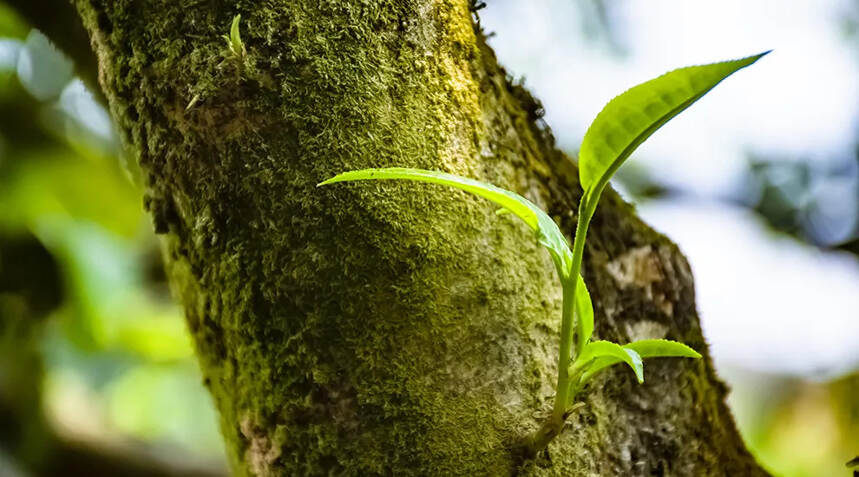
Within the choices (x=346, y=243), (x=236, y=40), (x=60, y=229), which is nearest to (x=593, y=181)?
(x=346, y=243)

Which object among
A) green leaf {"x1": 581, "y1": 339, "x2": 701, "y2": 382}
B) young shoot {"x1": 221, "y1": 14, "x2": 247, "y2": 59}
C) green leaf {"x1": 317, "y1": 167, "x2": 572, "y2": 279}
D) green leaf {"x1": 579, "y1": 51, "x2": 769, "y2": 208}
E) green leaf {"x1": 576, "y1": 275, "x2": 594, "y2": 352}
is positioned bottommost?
green leaf {"x1": 581, "y1": 339, "x2": 701, "y2": 382}

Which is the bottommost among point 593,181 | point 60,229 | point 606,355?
point 606,355

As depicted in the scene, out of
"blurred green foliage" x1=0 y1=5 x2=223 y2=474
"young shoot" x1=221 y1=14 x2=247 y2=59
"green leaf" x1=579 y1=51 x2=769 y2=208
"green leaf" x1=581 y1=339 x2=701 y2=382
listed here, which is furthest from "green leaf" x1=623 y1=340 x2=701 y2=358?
"blurred green foliage" x1=0 y1=5 x2=223 y2=474

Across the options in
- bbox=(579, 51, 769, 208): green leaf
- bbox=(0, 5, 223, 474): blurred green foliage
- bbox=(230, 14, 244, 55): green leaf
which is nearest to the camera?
bbox=(579, 51, 769, 208): green leaf

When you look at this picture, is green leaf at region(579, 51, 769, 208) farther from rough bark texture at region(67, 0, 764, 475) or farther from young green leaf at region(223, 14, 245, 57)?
young green leaf at region(223, 14, 245, 57)

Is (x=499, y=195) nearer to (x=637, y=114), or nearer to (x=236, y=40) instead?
(x=637, y=114)

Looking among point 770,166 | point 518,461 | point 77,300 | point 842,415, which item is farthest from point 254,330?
point 842,415

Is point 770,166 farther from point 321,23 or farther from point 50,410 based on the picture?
point 50,410
